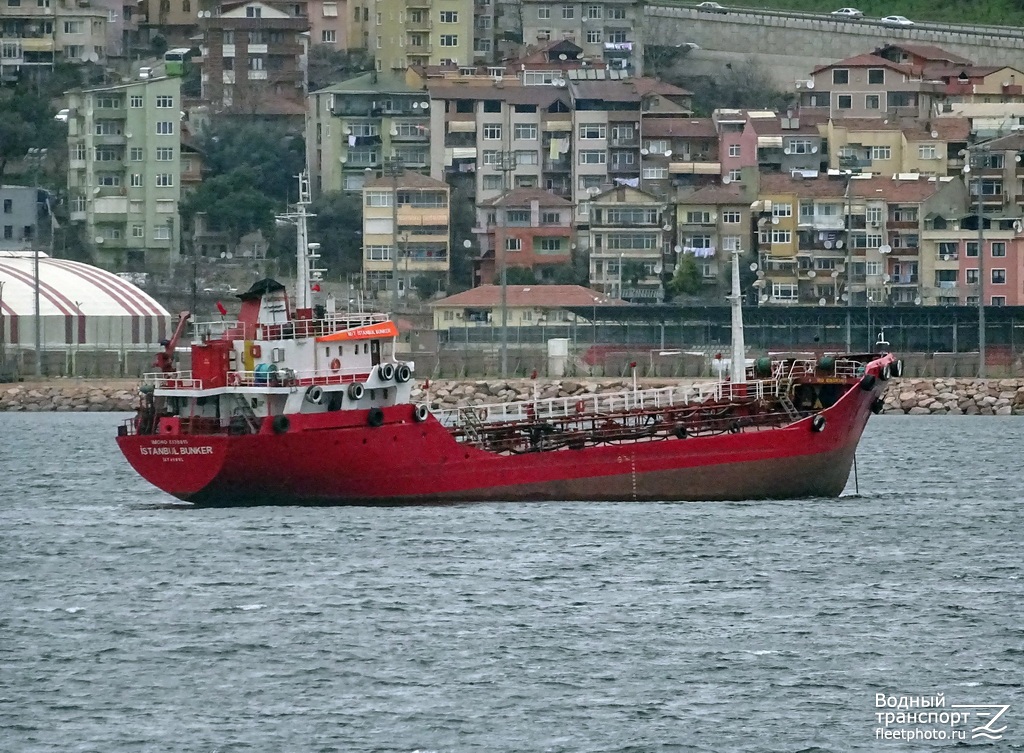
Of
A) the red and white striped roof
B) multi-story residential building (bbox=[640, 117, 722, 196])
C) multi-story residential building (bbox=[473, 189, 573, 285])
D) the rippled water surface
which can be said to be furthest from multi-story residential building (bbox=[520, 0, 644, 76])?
the rippled water surface

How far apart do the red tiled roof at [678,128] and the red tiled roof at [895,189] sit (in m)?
11.3

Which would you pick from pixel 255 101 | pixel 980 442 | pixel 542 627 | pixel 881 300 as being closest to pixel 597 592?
pixel 542 627

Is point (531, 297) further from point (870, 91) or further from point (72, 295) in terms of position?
point (870, 91)

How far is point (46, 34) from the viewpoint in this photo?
144875 mm

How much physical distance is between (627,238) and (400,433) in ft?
229

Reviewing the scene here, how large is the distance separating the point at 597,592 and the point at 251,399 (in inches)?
467

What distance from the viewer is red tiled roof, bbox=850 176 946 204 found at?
4459 inches

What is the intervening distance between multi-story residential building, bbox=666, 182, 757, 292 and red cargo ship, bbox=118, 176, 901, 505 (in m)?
66.6

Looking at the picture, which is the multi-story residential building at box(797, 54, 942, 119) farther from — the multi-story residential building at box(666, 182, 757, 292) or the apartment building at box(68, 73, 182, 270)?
the apartment building at box(68, 73, 182, 270)

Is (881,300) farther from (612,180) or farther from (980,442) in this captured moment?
(980,442)

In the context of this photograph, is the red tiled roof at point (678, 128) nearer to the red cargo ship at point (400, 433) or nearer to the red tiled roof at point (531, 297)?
the red tiled roof at point (531, 297)

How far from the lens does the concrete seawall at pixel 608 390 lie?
3442 inches

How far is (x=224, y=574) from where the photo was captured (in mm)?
40438

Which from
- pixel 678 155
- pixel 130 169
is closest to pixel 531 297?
pixel 678 155
